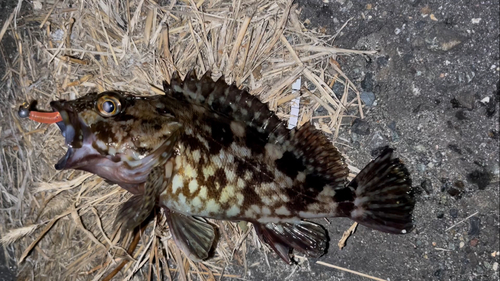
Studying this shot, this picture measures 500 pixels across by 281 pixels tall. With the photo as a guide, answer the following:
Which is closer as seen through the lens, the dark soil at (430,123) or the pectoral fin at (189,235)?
the pectoral fin at (189,235)

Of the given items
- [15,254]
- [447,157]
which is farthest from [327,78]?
[15,254]

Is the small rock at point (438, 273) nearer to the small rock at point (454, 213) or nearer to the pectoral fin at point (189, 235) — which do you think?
the small rock at point (454, 213)

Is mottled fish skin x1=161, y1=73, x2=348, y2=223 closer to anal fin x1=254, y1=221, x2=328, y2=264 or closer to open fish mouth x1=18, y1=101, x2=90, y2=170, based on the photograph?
anal fin x1=254, y1=221, x2=328, y2=264

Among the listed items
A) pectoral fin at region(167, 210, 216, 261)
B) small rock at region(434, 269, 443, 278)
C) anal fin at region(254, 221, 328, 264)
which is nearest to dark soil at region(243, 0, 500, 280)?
small rock at region(434, 269, 443, 278)

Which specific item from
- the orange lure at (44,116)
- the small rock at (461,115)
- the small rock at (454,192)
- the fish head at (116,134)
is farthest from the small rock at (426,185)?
the orange lure at (44,116)

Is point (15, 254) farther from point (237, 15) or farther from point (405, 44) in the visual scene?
point (405, 44)

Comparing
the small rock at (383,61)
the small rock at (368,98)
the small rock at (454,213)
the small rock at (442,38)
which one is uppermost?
the small rock at (442,38)

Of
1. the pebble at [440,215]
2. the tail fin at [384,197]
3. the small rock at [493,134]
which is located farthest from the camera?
the pebble at [440,215]
